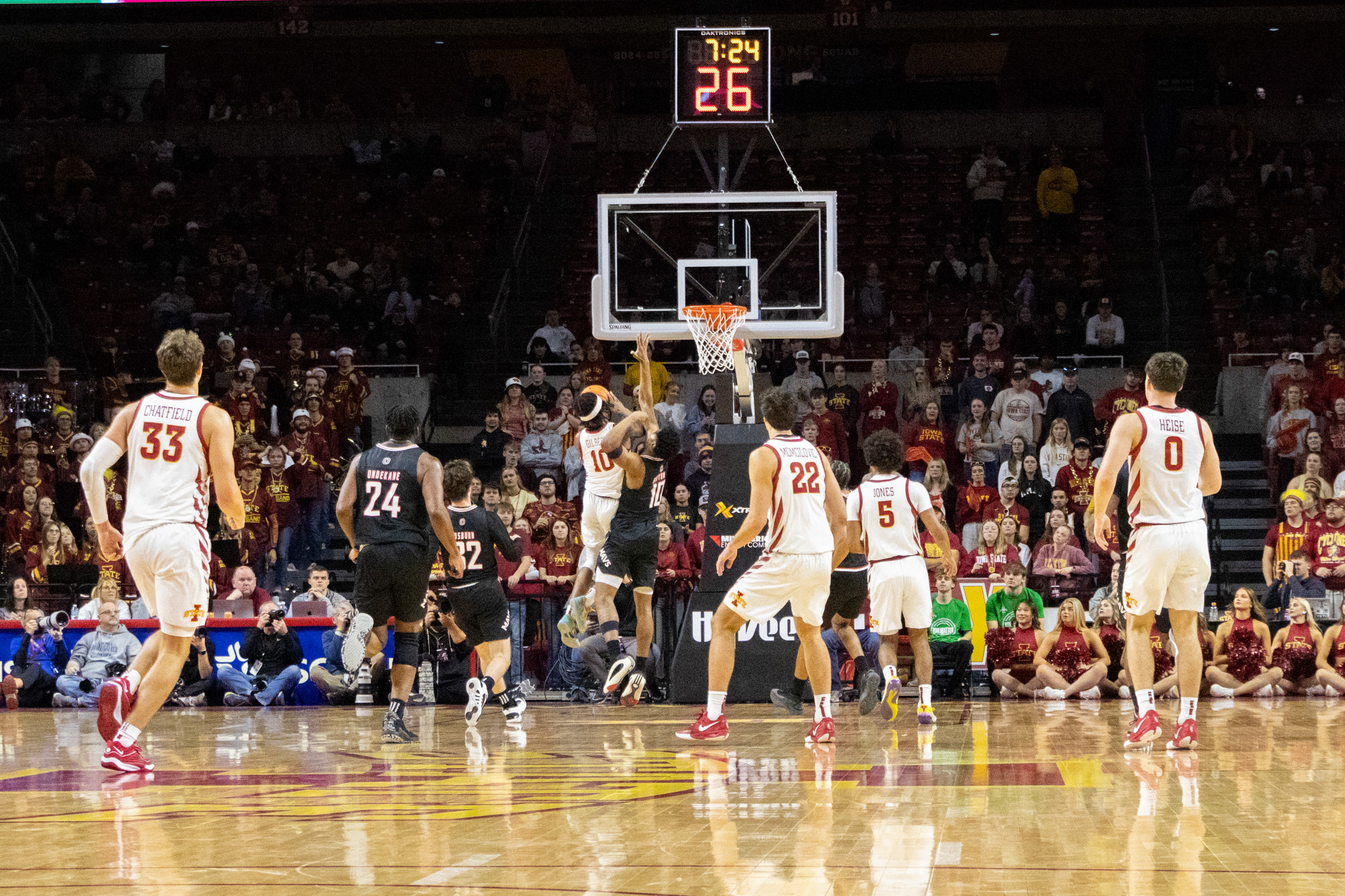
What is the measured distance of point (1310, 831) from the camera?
5637 millimetres

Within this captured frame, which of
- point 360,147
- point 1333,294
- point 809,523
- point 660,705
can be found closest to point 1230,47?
point 1333,294

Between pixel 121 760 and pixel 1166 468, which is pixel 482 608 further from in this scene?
pixel 1166 468

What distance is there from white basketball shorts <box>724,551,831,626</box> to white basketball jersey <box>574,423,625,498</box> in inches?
122

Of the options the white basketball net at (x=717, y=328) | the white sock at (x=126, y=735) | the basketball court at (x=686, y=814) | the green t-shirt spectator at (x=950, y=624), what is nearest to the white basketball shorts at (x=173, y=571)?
the white sock at (x=126, y=735)

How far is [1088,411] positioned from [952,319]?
4373 mm

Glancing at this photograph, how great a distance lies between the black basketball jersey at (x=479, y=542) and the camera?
10695mm

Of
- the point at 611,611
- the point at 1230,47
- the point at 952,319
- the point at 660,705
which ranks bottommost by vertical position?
the point at 660,705

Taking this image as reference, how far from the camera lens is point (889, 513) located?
11125 millimetres

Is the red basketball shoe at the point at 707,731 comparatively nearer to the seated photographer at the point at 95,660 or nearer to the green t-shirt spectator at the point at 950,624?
the green t-shirt spectator at the point at 950,624

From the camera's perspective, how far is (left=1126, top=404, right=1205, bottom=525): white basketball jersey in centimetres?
850

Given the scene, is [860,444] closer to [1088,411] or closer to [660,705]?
[1088,411]

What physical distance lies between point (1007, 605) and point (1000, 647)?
1.46 ft

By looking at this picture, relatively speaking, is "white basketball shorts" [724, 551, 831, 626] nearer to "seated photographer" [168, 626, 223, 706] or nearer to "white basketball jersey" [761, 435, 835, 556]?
"white basketball jersey" [761, 435, 835, 556]

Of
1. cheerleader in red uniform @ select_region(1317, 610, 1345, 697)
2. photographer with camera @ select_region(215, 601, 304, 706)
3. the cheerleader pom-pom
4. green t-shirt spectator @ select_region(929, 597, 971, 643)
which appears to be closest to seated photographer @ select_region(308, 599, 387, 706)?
photographer with camera @ select_region(215, 601, 304, 706)
